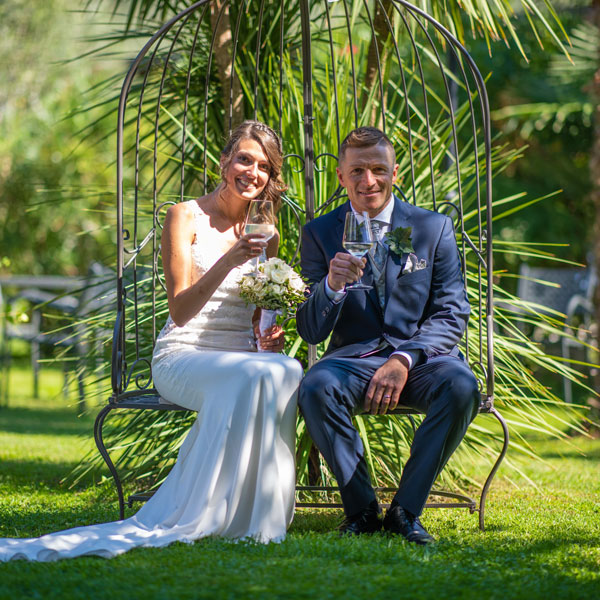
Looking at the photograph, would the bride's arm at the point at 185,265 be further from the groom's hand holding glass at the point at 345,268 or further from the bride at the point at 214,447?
the groom's hand holding glass at the point at 345,268

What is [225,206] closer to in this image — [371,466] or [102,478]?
[371,466]

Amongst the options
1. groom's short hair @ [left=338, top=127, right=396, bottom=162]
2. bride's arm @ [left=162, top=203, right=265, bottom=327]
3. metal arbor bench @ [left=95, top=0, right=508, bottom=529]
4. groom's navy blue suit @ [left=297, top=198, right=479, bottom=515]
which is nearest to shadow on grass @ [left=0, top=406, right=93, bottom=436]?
metal arbor bench @ [left=95, top=0, right=508, bottom=529]

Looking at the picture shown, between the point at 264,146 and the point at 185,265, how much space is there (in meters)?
0.58

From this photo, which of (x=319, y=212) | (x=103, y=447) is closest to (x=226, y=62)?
(x=319, y=212)

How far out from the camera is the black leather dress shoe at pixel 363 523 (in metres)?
2.81

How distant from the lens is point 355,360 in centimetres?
305

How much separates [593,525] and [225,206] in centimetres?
191

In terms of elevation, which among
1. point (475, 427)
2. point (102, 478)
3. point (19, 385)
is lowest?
point (19, 385)

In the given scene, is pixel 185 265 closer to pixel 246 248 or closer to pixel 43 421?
pixel 246 248

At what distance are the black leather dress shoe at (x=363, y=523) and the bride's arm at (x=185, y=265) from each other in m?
0.94

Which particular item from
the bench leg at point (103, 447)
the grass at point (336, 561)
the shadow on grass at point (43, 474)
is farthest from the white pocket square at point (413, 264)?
the shadow on grass at point (43, 474)

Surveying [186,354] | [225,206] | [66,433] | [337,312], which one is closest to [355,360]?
[337,312]

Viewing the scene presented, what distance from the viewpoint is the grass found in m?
2.19

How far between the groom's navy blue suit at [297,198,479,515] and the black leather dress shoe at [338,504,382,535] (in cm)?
3
